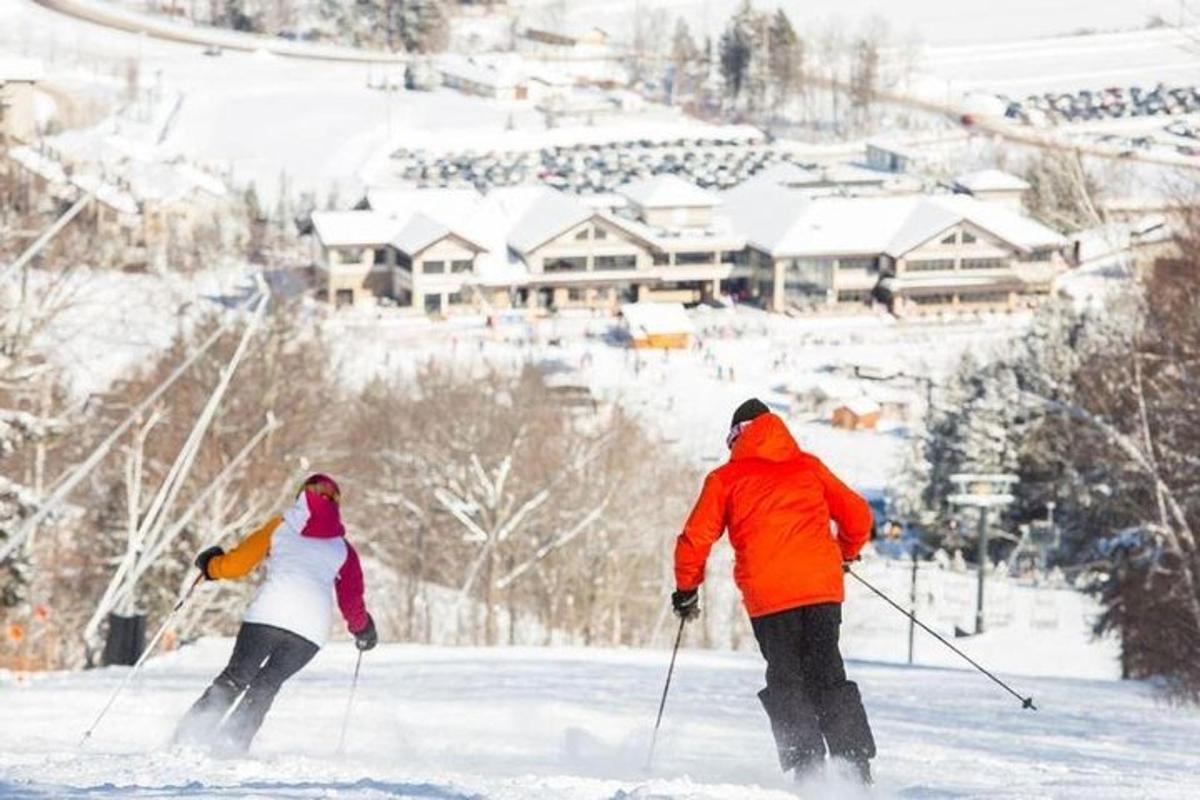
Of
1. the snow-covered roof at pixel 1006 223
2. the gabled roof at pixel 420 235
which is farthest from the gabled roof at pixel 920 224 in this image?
the gabled roof at pixel 420 235

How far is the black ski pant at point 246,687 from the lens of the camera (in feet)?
20.3

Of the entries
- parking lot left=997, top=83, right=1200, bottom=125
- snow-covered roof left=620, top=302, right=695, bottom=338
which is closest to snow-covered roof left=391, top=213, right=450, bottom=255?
snow-covered roof left=620, top=302, right=695, bottom=338

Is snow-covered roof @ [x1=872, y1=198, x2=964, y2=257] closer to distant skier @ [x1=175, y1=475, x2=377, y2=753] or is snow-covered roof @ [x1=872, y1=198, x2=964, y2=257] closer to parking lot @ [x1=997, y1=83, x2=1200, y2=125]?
parking lot @ [x1=997, y1=83, x2=1200, y2=125]

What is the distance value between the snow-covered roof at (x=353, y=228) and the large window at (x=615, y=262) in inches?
217

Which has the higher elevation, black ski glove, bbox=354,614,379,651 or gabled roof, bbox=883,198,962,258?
black ski glove, bbox=354,614,379,651

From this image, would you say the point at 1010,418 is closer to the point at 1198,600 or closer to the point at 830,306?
the point at 1198,600

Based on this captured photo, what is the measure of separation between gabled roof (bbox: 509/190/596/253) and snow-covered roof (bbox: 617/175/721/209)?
242cm

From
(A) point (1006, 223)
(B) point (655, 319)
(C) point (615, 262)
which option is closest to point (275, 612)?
(B) point (655, 319)

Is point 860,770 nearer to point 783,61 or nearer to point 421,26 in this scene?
point 783,61

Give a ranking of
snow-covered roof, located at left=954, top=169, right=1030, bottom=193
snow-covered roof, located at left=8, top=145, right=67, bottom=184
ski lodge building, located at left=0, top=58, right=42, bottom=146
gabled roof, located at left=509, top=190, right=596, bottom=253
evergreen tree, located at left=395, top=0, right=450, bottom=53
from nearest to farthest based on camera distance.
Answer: ski lodge building, located at left=0, top=58, right=42, bottom=146
snow-covered roof, located at left=8, top=145, right=67, bottom=184
gabled roof, located at left=509, top=190, right=596, bottom=253
snow-covered roof, located at left=954, top=169, right=1030, bottom=193
evergreen tree, located at left=395, top=0, right=450, bottom=53

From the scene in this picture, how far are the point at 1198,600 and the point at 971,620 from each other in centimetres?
1261

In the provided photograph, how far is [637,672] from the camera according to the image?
34.5 feet

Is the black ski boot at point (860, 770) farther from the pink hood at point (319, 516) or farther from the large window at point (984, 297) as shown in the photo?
the large window at point (984, 297)

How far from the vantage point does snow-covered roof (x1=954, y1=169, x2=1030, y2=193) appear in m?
69.1
